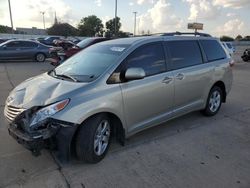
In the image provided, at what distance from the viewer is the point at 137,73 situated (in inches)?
150

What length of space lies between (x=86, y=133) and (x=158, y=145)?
1413mm

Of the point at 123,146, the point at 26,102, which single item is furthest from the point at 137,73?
the point at 26,102

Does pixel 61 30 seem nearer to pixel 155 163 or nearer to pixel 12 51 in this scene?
pixel 12 51

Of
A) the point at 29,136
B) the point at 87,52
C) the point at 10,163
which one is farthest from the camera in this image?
the point at 87,52

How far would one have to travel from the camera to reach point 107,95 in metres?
3.64

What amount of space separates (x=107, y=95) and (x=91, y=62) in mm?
885

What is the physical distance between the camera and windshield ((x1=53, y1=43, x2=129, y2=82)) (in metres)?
3.90

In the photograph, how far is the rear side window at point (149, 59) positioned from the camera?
4123 mm

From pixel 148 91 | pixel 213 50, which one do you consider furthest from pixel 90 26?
pixel 148 91

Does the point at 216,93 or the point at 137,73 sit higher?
the point at 137,73

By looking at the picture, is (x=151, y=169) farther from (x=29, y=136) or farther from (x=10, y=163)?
(x=10, y=163)

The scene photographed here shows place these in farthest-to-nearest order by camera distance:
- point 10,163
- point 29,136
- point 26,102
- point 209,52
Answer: point 209,52, point 10,163, point 26,102, point 29,136

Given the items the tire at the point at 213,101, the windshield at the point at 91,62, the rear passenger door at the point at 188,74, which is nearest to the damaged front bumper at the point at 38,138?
the windshield at the point at 91,62

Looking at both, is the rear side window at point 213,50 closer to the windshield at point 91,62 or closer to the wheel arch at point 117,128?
the windshield at point 91,62
